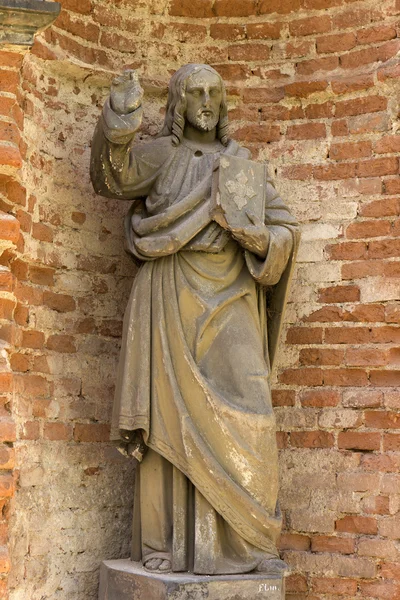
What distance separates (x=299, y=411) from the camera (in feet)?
17.2

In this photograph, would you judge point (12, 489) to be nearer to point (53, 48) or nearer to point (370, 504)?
point (370, 504)

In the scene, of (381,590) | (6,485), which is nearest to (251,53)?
(6,485)

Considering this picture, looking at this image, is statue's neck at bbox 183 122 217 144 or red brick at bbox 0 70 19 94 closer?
red brick at bbox 0 70 19 94

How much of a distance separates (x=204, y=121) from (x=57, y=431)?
1593 millimetres

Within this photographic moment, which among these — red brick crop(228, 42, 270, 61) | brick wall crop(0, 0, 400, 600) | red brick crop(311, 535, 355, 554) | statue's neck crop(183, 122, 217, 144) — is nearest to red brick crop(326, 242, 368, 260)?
brick wall crop(0, 0, 400, 600)

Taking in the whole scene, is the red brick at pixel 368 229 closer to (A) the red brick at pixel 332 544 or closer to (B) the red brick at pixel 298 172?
(B) the red brick at pixel 298 172

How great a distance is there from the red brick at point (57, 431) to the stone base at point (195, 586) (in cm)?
76

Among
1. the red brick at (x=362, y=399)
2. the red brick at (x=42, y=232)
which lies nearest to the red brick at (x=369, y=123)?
the red brick at (x=362, y=399)

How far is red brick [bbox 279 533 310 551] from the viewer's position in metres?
5.13

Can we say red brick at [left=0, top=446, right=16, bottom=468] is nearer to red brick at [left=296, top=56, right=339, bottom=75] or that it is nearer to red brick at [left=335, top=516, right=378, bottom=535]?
red brick at [left=335, top=516, right=378, bottom=535]

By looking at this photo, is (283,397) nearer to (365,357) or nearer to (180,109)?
(365,357)

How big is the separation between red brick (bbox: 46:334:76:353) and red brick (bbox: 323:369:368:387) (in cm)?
124

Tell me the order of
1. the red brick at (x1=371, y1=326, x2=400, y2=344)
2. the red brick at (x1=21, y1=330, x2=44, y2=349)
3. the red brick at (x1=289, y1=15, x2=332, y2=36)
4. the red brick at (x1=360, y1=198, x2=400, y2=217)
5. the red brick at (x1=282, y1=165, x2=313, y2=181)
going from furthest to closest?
the red brick at (x1=289, y1=15, x2=332, y2=36) → the red brick at (x1=282, y1=165, x2=313, y2=181) → the red brick at (x1=360, y1=198, x2=400, y2=217) → the red brick at (x1=371, y1=326, x2=400, y2=344) → the red brick at (x1=21, y1=330, x2=44, y2=349)

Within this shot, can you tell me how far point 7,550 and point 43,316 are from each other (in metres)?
1.16
